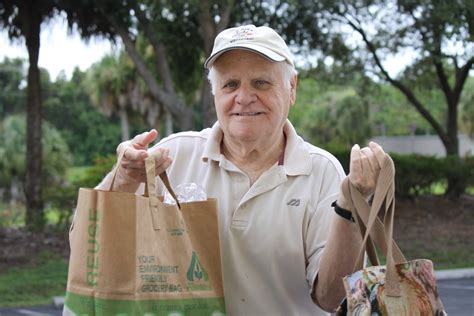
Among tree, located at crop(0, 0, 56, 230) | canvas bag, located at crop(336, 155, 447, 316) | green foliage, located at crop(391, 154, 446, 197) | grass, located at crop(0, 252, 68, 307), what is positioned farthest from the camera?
green foliage, located at crop(391, 154, 446, 197)

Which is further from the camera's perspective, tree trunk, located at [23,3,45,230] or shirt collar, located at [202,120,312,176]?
tree trunk, located at [23,3,45,230]

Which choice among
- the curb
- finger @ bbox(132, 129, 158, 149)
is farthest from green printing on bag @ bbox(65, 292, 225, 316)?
the curb

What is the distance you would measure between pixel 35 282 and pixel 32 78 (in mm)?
5939

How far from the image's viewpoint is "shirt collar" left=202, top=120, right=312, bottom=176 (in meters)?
2.55

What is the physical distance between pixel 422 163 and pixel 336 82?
294 centimetres

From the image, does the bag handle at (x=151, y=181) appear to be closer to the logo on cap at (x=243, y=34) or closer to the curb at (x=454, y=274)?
the logo on cap at (x=243, y=34)

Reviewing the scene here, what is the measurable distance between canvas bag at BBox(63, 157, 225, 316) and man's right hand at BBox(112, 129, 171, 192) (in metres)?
0.13

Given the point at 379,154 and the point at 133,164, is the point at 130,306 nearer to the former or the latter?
the point at 133,164

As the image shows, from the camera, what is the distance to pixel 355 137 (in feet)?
161

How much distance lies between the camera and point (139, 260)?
2.19m

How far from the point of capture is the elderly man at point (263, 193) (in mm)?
2459

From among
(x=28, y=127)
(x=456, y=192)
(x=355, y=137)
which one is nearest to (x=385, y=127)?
(x=355, y=137)

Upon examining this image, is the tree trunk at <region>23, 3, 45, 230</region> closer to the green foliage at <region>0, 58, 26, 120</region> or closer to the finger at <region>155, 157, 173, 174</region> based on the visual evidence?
the finger at <region>155, 157, 173, 174</region>

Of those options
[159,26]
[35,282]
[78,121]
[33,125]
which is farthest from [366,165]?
[78,121]
